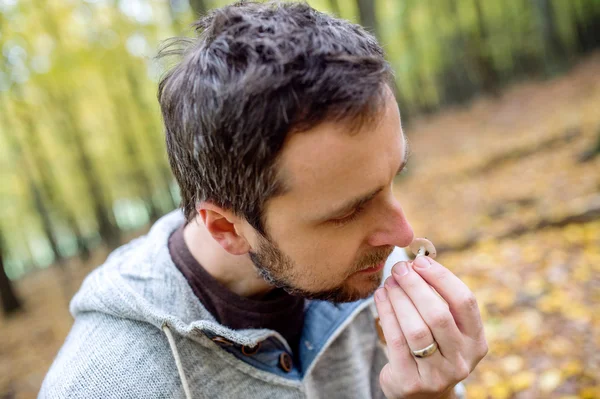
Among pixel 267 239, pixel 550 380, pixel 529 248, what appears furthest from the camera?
pixel 529 248

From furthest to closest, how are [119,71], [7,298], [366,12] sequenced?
[119,71]
[7,298]
[366,12]

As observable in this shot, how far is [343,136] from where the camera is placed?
138 cm

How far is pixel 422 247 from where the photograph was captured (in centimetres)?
170

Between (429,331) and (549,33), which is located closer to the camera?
(429,331)

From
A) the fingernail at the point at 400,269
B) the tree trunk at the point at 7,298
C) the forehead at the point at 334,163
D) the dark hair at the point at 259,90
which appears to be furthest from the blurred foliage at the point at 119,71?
the tree trunk at the point at 7,298

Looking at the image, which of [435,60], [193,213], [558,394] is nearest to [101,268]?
[193,213]

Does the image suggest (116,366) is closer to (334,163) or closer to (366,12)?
(334,163)

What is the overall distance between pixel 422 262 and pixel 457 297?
183 mm

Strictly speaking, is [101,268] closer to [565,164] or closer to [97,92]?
[565,164]

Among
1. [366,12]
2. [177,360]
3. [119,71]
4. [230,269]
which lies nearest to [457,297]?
[230,269]

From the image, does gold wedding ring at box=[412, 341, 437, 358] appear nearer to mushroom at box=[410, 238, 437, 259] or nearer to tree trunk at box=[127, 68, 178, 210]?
mushroom at box=[410, 238, 437, 259]

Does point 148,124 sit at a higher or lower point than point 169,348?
higher

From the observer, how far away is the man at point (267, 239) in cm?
139

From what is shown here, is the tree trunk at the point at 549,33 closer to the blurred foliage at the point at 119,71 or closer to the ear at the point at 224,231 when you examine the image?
the blurred foliage at the point at 119,71
